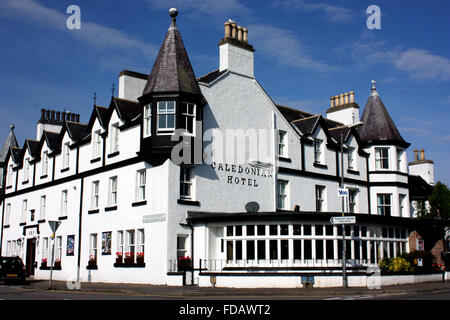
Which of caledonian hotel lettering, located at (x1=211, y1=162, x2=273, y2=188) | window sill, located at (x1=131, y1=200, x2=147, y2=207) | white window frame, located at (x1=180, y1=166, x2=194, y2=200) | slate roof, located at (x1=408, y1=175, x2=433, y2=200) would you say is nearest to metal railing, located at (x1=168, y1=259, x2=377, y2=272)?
white window frame, located at (x1=180, y1=166, x2=194, y2=200)

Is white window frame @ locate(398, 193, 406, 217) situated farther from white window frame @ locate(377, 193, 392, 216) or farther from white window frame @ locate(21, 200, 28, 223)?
white window frame @ locate(21, 200, 28, 223)

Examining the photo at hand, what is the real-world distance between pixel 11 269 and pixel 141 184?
8.94m

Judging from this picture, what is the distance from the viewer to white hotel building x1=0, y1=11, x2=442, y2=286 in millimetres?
25344

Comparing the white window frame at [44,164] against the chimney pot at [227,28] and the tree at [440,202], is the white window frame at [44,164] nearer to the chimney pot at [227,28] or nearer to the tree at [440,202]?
the chimney pot at [227,28]

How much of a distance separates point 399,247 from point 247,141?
416 inches

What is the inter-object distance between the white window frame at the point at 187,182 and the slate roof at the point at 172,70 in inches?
165

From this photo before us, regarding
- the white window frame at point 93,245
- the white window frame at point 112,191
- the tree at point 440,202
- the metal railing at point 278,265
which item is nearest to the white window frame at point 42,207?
the white window frame at point 93,245

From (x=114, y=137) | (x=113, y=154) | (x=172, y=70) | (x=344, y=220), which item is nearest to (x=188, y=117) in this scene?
(x=172, y=70)

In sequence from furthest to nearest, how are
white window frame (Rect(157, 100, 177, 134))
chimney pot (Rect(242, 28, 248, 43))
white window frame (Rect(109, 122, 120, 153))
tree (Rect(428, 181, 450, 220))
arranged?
tree (Rect(428, 181, 450, 220)) < chimney pot (Rect(242, 28, 248, 43)) < white window frame (Rect(109, 122, 120, 153)) < white window frame (Rect(157, 100, 177, 134))

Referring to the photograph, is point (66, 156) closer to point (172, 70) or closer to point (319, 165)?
point (172, 70)

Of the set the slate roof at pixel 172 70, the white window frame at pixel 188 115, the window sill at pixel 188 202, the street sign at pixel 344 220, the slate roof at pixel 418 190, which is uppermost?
the slate roof at pixel 172 70

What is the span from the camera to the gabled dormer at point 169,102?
27.4 m

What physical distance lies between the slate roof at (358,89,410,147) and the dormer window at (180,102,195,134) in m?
16.4
